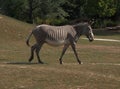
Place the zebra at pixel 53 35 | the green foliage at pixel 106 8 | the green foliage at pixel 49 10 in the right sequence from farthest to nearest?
the green foliage at pixel 49 10, the green foliage at pixel 106 8, the zebra at pixel 53 35

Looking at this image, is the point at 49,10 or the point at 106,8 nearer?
the point at 106,8

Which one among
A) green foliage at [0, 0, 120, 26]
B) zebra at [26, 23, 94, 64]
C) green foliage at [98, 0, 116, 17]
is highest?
zebra at [26, 23, 94, 64]

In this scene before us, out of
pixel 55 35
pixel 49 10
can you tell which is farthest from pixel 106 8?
pixel 55 35

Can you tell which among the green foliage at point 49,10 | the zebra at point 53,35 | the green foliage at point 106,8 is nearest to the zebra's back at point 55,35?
the zebra at point 53,35

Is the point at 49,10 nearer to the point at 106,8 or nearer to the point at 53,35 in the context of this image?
the point at 106,8

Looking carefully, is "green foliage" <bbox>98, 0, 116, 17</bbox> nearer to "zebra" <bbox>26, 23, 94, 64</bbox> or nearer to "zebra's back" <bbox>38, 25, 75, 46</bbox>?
"zebra" <bbox>26, 23, 94, 64</bbox>

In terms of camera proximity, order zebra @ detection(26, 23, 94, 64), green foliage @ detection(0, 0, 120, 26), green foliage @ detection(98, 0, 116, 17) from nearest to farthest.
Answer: zebra @ detection(26, 23, 94, 64) < green foliage @ detection(98, 0, 116, 17) < green foliage @ detection(0, 0, 120, 26)

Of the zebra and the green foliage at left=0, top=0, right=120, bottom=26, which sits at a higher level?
the zebra

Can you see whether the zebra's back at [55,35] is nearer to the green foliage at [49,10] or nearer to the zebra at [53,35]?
the zebra at [53,35]

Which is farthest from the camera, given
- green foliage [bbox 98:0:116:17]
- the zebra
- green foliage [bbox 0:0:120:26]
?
green foliage [bbox 0:0:120:26]

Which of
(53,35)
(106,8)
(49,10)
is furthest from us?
(49,10)

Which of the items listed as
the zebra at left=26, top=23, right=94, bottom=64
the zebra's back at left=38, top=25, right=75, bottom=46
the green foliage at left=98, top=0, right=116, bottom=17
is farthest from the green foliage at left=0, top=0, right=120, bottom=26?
the zebra's back at left=38, top=25, right=75, bottom=46

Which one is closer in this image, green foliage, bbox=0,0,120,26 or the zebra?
the zebra

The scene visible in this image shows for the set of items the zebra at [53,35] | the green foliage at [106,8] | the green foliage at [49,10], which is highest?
the zebra at [53,35]
